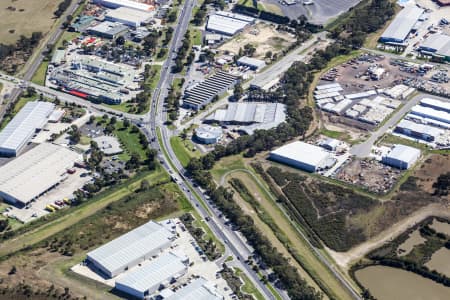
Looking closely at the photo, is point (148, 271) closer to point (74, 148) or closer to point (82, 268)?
point (82, 268)

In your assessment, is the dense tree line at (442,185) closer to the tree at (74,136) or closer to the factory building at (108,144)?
the factory building at (108,144)

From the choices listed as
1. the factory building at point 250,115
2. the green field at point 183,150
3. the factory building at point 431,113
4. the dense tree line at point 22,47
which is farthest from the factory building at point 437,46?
the dense tree line at point 22,47

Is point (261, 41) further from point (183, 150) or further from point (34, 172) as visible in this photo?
point (34, 172)

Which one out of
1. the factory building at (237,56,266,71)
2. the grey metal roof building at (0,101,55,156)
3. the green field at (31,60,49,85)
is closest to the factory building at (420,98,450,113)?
the factory building at (237,56,266,71)

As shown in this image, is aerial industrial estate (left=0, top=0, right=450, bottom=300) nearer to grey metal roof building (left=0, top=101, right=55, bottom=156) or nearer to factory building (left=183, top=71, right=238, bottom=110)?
grey metal roof building (left=0, top=101, right=55, bottom=156)

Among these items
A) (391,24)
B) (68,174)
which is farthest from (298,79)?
(68,174)
